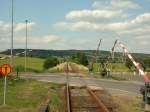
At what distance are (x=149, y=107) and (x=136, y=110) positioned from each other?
1.18 m

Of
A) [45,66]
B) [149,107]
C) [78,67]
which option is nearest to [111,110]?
[149,107]

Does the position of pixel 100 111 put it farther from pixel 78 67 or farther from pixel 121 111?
pixel 78 67

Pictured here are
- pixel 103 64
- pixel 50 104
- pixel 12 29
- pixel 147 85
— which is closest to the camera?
pixel 147 85

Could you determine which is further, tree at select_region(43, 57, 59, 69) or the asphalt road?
tree at select_region(43, 57, 59, 69)

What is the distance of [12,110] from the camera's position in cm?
1973

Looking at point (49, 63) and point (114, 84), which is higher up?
point (114, 84)

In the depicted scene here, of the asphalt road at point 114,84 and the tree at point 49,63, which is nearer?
the asphalt road at point 114,84

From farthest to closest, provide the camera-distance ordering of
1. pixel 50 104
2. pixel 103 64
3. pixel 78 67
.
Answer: pixel 78 67 → pixel 103 64 → pixel 50 104

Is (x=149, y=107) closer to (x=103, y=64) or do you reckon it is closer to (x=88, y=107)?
(x=88, y=107)

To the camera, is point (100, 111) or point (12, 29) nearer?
point (100, 111)

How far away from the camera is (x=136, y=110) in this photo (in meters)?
19.7

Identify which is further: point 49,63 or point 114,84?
point 49,63

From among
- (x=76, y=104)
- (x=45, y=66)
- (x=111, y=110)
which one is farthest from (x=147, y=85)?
(x=45, y=66)

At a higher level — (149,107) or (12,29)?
(12,29)
